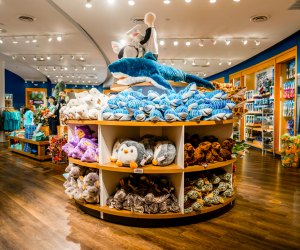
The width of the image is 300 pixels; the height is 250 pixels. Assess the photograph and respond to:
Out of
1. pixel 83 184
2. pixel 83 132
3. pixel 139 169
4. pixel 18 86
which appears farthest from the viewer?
pixel 18 86

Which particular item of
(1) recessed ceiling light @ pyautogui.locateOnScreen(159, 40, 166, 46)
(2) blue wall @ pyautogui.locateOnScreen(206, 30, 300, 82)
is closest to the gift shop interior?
(2) blue wall @ pyautogui.locateOnScreen(206, 30, 300, 82)

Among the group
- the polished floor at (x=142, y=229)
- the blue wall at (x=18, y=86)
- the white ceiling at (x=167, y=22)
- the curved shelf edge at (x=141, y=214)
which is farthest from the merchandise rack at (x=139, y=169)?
the blue wall at (x=18, y=86)

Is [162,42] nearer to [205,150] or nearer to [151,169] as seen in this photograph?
[205,150]

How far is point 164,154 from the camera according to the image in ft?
7.82

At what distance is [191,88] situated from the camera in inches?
101

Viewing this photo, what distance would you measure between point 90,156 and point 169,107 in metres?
0.97

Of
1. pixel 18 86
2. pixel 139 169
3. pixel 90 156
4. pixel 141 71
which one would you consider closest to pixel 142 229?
pixel 139 169

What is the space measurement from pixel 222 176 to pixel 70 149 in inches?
69.0

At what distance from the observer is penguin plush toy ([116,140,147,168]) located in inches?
92.0

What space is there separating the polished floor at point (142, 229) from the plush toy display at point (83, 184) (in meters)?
0.21

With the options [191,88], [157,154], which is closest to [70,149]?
[157,154]

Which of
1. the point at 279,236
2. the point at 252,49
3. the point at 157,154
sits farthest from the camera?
the point at 252,49

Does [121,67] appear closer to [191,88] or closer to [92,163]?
[191,88]

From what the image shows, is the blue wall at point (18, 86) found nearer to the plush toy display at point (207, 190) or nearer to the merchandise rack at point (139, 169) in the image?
the merchandise rack at point (139, 169)
